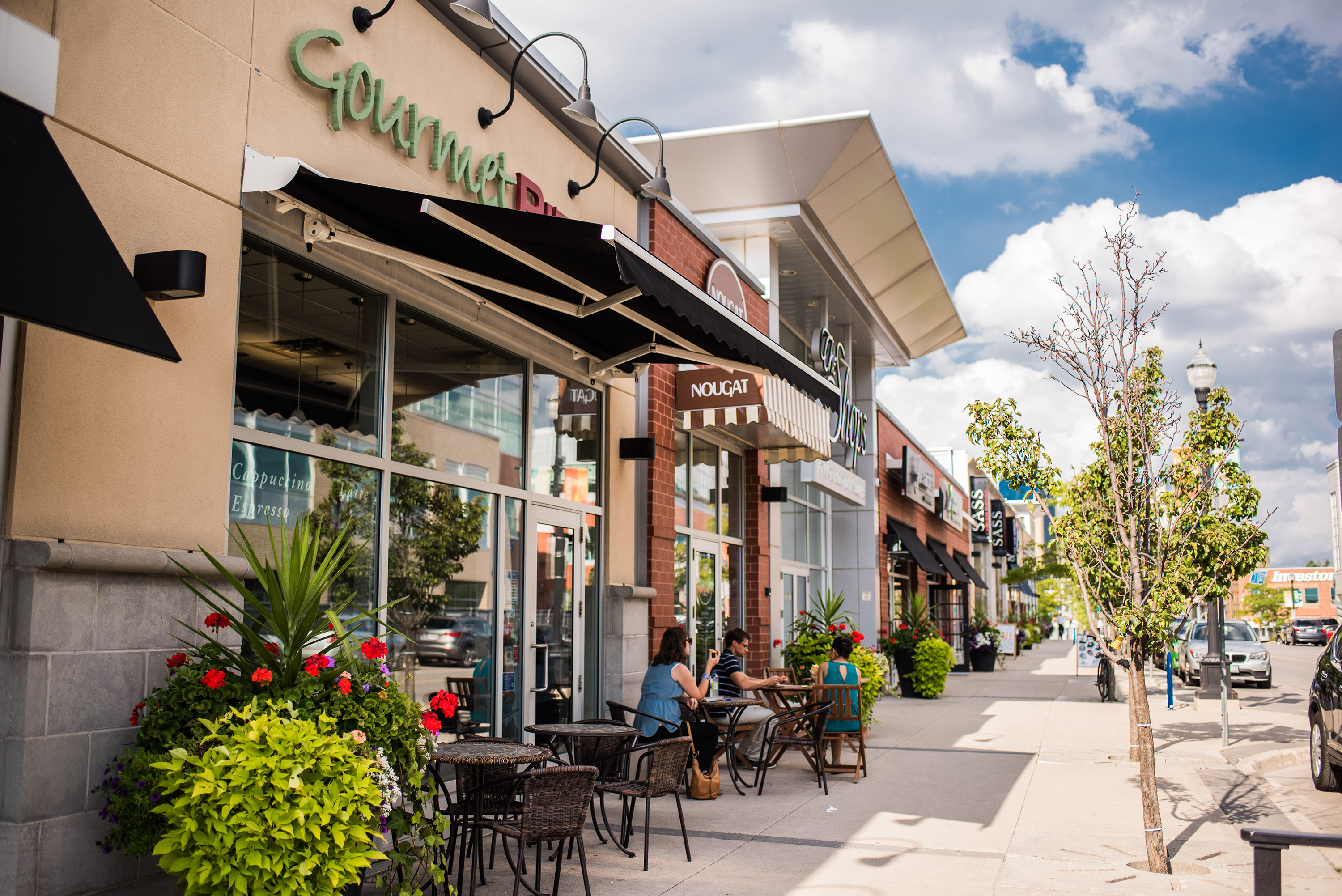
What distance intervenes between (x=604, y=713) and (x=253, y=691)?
5668 millimetres

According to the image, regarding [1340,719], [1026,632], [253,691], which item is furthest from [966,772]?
[1026,632]

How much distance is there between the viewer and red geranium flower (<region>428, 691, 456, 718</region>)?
4844mm

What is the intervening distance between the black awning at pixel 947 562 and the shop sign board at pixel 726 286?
1675 centimetres

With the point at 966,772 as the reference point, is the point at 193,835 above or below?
above

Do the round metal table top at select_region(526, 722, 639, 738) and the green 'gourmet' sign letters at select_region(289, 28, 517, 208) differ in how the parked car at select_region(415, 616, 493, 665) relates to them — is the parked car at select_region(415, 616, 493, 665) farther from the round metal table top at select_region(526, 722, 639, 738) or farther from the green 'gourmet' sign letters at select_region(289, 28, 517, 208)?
the green 'gourmet' sign letters at select_region(289, 28, 517, 208)

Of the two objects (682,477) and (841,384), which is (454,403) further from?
(841,384)

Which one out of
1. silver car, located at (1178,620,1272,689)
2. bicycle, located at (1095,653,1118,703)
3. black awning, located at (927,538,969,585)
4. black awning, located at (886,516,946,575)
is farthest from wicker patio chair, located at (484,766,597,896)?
black awning, located at (927,538,969,585)

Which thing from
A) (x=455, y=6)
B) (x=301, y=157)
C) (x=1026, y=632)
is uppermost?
(x=455, y=6)

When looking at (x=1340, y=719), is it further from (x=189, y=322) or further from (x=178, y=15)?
(x=178, y=15)

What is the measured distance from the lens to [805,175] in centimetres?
1475

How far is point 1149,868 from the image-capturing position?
634cm

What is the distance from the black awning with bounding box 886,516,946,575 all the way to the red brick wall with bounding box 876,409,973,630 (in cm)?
25

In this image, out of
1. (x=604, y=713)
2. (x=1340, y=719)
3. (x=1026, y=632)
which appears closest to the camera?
(x=1340, y=719)

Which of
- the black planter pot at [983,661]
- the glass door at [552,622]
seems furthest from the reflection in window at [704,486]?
the black planter pot at [983,661]
